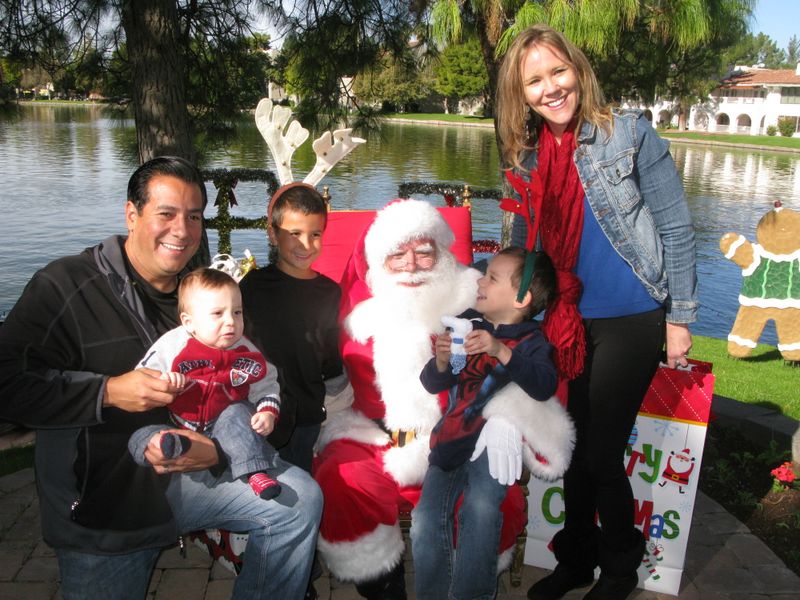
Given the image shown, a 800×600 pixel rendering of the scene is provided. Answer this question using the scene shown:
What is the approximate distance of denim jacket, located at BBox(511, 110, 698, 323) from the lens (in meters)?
2.27

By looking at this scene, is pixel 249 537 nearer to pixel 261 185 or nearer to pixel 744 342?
pixel 744 342

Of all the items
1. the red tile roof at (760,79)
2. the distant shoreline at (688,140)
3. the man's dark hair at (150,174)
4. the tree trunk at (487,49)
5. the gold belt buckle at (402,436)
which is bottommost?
the gold belt buckle at (402,436)

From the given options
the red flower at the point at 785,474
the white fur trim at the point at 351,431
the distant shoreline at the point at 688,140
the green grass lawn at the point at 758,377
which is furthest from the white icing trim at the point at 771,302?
the distant shoreline at the point at 688,140

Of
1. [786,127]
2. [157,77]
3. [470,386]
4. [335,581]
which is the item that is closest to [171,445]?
[470,386]

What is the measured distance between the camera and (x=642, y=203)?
7.57 feet

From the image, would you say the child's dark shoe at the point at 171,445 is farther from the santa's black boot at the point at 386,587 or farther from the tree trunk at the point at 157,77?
the tree trunk at the point at 157,77

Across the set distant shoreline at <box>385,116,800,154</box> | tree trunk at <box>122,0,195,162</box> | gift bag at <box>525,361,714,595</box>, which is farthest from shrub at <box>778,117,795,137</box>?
gift bag at <box>525,361,714,595</box>

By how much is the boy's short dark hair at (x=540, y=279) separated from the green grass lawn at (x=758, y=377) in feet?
9.54

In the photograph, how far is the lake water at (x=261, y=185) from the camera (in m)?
11.1

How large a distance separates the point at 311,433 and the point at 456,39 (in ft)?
12.6

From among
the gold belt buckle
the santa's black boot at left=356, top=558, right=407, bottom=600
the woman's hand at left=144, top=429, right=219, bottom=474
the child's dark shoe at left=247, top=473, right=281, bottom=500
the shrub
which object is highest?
the shrub

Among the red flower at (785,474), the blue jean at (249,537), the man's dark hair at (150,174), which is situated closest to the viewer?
the blue jean at (249,537)

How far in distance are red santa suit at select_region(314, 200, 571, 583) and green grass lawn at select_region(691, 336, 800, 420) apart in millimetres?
2846

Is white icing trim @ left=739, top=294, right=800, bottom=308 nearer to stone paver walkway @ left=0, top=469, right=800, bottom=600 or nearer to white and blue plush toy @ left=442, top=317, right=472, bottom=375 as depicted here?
stone paver walkway @ left=0, top=469, right=800, bottom=600
